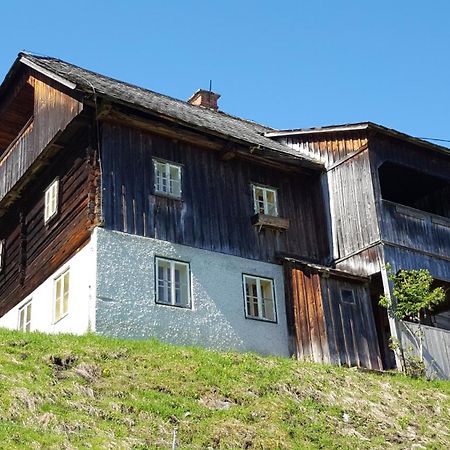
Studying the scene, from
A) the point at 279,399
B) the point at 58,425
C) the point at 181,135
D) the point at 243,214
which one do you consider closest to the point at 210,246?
the point at 243,214

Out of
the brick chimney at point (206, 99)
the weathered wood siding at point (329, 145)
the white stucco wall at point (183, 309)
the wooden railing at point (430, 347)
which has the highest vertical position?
the brick chimney at point (206, 99)

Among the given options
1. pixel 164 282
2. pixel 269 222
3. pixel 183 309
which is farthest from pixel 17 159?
pixel 269 222

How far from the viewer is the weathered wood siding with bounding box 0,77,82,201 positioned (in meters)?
21.5

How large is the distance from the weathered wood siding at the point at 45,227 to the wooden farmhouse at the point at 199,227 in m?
0.06

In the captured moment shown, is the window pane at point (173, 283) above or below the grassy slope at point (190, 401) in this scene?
above

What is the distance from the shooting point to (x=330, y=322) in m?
21.4

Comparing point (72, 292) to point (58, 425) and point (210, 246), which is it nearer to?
point (210, 246)

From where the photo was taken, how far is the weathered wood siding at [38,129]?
847 inches

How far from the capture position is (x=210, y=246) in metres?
21.6

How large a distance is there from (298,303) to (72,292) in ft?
20.4

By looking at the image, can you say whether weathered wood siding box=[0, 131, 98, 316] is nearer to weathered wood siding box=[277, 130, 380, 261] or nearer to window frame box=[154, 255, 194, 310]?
window frame box=[154, 255, 194, 310]

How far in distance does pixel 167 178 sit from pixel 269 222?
3304 millimetres

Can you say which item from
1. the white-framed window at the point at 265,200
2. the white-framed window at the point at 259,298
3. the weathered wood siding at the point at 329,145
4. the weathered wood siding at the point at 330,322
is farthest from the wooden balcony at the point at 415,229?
the white-framed window at the point at 259,298

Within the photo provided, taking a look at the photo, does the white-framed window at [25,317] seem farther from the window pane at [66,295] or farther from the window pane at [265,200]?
the window pane at [265,200]
